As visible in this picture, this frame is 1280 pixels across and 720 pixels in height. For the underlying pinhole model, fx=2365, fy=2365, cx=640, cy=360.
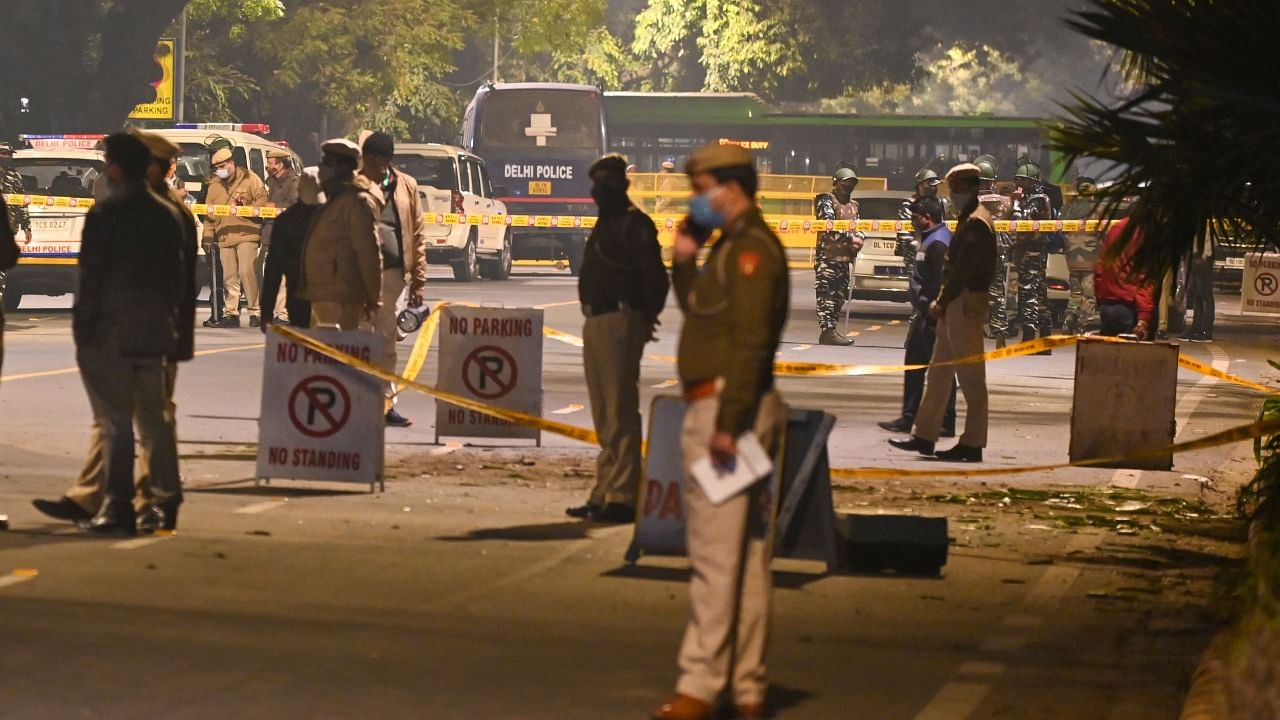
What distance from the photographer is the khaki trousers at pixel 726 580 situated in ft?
23.6

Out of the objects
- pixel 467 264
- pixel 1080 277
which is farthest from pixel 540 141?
Result: pixel 1080 277

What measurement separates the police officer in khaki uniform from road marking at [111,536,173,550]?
4.06 metres

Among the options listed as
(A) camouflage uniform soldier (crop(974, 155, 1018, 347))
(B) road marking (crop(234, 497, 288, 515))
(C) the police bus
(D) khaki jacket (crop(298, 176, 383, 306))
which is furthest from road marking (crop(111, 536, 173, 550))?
(C) the police bus

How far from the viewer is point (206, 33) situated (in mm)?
54531

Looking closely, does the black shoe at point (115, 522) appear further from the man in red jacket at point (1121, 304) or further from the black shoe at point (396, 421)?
the man in red jacket at point (1121, 304)

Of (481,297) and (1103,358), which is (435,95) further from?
(1103,358)

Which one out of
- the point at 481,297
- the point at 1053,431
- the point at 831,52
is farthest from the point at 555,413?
the point at 831,52

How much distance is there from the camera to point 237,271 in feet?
86.9

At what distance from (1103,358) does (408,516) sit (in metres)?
4.98

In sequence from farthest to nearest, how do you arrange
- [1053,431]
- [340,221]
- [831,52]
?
[831,52], [1053,431], [340,221]

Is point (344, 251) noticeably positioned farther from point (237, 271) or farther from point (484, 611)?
point (237, 271)

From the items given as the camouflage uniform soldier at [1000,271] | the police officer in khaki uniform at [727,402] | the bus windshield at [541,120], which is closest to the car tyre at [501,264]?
the bus windshield at [541,120]

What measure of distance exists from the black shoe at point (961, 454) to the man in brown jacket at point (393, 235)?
361 centimetres

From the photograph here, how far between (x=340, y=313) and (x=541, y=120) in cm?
3474
